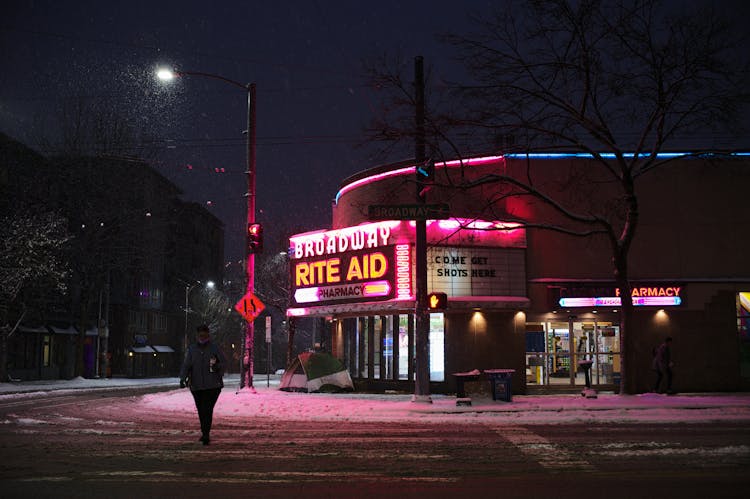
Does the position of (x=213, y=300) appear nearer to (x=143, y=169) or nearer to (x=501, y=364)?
(x=143, y=169)

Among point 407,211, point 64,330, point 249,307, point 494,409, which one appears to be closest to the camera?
point 494,409

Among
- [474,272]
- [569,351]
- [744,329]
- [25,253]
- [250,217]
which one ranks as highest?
[250,217]

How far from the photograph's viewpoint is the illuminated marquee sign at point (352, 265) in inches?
966

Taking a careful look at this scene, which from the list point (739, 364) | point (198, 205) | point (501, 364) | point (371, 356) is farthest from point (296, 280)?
point (198, 205)

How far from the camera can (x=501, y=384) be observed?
21.1m

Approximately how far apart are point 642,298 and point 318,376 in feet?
37.7

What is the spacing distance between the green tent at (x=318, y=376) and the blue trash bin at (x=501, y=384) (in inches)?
286

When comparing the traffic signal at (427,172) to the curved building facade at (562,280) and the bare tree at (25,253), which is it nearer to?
the curved building facade at (562,280)

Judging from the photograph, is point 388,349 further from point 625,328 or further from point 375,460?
point 375,460

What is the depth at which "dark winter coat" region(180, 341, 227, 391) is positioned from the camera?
1173 centimetres

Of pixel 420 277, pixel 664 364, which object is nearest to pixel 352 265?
pixel 420 277

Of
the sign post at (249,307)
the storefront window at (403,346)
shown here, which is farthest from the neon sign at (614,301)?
the sign post at (249,307)

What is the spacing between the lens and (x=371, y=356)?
1087 inches

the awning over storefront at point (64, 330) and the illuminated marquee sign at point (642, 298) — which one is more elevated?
the illuminated marquee sign at point (642, 298)
